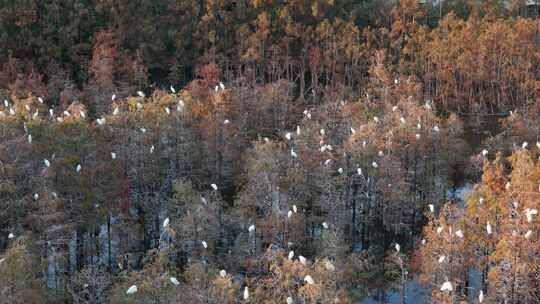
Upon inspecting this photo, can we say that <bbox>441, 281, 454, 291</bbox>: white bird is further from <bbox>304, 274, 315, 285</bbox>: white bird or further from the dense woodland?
<bbox>304, 274, 315, 285</bbox>: white bird

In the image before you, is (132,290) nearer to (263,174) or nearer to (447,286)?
(447,286)

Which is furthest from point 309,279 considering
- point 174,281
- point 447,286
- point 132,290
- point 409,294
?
point 409,294

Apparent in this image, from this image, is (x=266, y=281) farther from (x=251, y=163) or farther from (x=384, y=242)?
(x=384, y=242)

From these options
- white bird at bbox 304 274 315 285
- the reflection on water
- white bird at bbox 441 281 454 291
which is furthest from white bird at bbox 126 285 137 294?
the reflection on water

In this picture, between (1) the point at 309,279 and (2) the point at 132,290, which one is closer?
(1) the point at 309,279

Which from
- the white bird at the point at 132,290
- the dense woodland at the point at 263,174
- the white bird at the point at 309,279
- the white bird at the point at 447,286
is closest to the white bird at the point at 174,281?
the dense woodland at the point at 263,174

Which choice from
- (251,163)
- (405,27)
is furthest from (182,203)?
(405,27)

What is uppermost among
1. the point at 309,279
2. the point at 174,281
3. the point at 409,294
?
the point at 309,279

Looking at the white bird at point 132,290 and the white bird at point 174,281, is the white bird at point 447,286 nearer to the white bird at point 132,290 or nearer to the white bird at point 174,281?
the white bird at point 174,281

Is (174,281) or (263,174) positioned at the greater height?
(174,281)
